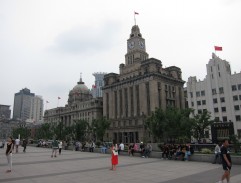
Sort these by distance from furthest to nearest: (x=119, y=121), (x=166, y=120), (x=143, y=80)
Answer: (x=119, y=121)
(x=143, y=80)
(x=166, y=120)

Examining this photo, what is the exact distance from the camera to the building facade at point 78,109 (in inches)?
4869

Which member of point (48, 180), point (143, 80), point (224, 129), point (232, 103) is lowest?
point (48, 180)

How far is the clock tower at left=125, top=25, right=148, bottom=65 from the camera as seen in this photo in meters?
105

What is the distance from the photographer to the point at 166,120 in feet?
148

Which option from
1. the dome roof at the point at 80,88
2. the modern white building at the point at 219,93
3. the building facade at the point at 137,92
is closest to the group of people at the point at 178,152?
the modern white building at the point at 219,93

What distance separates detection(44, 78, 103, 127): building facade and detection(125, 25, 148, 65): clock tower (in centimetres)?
3101

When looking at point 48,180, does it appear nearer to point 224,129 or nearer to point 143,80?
point 224,129

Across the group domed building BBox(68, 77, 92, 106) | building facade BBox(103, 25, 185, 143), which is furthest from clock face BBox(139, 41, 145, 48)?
domed building BBox(68, 77, 92, 106)

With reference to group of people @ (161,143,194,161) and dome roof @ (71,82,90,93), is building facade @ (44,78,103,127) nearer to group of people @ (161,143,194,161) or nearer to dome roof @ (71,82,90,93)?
dome roof @ (71,82,90,93)

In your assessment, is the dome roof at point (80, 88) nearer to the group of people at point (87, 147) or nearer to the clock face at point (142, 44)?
the clock face at point (142, 44)

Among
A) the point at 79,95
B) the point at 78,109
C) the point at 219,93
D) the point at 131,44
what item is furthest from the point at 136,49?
the point at 79,95

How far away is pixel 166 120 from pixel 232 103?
110 feet

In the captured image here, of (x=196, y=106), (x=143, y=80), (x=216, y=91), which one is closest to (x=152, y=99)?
(x=143, y=80)

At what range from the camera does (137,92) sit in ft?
299
